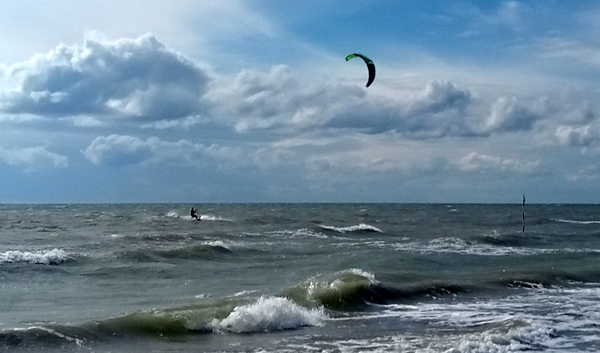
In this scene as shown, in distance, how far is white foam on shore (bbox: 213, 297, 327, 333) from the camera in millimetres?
14594

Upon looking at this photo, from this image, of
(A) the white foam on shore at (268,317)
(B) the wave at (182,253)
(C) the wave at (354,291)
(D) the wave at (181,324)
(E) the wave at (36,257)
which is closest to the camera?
(D) the wave at (181,324)

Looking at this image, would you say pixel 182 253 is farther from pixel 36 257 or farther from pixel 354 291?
pixel 354 291

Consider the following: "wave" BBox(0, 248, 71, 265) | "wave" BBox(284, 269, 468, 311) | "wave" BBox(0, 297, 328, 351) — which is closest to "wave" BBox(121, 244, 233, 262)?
"wave" BBox(0, 248, 71, 265)

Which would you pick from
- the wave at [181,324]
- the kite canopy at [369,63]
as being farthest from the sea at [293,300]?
the kite canopy at [369,63]

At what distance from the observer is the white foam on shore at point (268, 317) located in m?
14.6

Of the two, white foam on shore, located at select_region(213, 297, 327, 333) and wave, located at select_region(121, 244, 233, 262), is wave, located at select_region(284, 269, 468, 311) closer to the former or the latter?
white foam on shore, located at select_region(213, 297, 327, 333)

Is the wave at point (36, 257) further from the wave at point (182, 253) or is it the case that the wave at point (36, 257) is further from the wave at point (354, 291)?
the wave at point (354, 291)

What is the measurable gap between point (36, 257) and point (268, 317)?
15.4m

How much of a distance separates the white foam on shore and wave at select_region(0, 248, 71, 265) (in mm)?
13799

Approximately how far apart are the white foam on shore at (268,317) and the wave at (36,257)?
1380 cm

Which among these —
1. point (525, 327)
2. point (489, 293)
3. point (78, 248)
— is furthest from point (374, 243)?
point (525, 327)

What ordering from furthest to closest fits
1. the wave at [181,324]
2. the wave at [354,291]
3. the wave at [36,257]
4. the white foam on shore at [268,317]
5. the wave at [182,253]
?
the wave at [182,253], the wave at [36,257], the wave at [354,291], the white foam on shore at [268,317], the wave at [181,324]

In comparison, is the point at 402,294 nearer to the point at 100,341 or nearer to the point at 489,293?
the point at 489,293

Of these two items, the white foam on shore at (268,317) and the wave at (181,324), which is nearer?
the wave at (181,324)
